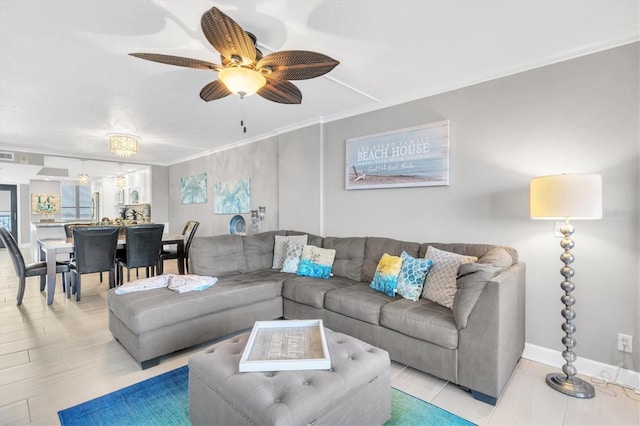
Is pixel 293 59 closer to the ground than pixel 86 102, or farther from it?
closer to the ground

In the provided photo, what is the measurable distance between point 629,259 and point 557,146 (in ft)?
3.10

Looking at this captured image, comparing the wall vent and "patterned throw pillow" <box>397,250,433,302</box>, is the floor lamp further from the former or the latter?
the wall vent

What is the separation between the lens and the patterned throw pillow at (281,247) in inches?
146

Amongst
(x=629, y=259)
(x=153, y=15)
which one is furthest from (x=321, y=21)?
(x=629, y=259)

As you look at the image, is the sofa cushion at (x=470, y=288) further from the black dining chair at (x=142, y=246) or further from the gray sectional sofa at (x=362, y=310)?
the black dining chair at (x=142, y=246)

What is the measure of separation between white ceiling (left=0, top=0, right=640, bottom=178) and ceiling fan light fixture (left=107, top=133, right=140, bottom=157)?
→ 1.85 ft

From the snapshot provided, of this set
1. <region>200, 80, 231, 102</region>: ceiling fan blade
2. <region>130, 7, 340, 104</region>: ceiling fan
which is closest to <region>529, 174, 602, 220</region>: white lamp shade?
<region>130, 7, 340, 104</region>: ceiling fan

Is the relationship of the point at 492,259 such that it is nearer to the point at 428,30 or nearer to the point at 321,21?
the point at 428,30

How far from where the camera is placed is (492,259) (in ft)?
7.23

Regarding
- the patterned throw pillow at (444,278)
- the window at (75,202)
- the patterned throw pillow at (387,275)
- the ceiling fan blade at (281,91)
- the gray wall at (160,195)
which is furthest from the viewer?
the window at (75,202)

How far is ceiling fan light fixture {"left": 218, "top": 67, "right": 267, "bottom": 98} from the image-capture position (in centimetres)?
185

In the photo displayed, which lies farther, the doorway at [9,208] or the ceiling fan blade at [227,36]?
the doorway at [9,208]

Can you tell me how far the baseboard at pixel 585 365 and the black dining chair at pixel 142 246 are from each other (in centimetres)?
442

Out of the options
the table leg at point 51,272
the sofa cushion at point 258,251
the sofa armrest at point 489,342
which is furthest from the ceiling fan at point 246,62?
the table leg at point 51,272
